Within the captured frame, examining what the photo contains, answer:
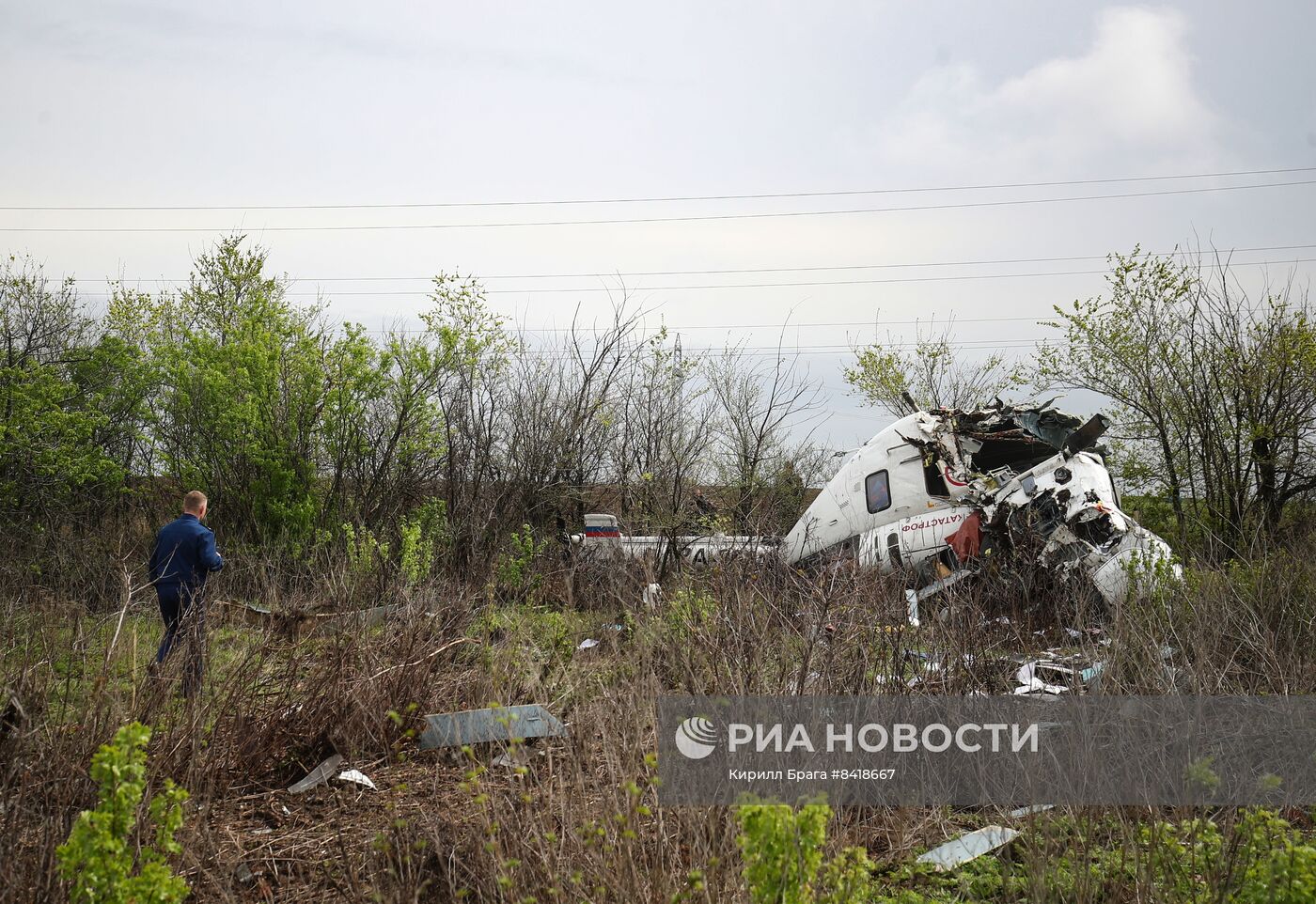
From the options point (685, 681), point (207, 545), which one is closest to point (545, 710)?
point (685, 681)

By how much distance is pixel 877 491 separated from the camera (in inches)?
517

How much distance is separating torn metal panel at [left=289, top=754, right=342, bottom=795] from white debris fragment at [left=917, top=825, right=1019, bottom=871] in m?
3.16

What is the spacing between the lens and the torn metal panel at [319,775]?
5.01m

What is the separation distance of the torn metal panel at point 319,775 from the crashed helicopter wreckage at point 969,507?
15.7ft

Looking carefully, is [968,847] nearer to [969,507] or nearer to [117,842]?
[117,842]

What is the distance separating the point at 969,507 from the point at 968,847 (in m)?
8.05

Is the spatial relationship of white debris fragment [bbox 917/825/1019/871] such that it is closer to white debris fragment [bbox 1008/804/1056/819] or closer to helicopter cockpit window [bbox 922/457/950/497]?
white debris fragment [bbox 1008/804/1056/819]

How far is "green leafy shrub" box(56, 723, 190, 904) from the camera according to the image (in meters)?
2.71

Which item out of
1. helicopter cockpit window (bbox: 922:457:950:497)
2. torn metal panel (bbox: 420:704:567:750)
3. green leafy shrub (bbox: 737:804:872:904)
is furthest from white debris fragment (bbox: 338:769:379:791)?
helicopter cockpit window (bbox: 922:457:950:497)

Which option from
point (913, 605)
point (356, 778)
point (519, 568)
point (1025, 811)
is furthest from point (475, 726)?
point (519, 568)

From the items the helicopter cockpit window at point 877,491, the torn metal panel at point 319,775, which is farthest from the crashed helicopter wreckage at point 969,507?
the torn metal panel at point 319,775

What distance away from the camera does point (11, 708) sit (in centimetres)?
453

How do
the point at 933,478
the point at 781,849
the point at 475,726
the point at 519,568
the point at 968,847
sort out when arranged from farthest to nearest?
1. the point at 519,568
2. the point at 933,478
3. the point at 475,726
4. the point at 968,847
5. the point at 781,849

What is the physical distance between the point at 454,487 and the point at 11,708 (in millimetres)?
10706
